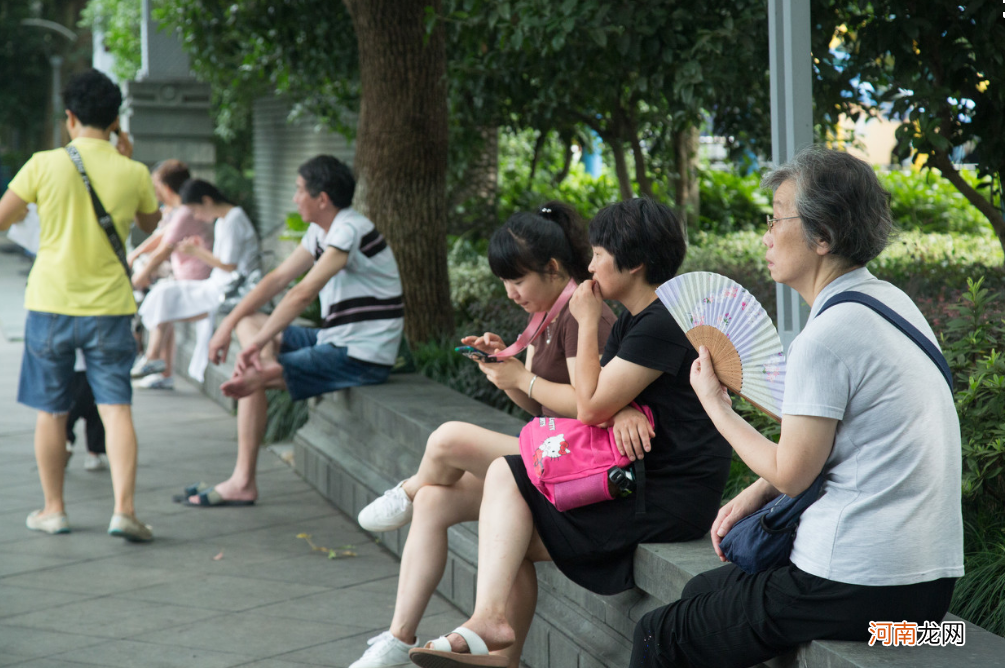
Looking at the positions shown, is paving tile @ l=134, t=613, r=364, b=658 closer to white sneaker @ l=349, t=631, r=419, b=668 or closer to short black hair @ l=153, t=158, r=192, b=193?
white sneaker @ l=349, t=631, r=419, b=668

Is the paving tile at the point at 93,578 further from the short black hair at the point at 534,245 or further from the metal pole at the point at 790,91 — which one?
the metal pole at the point at 790,91

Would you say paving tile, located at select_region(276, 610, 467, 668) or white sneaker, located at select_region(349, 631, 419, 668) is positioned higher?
white sneaker, located at select_region(349, 631, 419, 668)

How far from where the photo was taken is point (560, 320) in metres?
3.60

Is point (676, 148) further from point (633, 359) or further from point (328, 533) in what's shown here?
point (633, 359)

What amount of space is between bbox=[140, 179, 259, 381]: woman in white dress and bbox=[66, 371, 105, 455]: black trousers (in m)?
1.34

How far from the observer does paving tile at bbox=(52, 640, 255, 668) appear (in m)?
3.66

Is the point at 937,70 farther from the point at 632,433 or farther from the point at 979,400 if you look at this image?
the point at 632,433

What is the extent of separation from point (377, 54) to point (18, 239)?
2.75m

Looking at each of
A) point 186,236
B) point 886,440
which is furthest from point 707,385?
point 186,236

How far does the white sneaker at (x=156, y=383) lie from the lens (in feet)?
29.3

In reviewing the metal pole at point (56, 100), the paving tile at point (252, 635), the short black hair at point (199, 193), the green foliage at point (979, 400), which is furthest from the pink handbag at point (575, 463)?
the metal pole at point (56, 100)

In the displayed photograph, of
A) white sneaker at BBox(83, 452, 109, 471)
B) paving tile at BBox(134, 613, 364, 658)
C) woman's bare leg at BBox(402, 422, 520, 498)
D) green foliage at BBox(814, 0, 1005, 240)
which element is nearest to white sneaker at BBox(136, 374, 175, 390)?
white sneaker at BBox(83, 452, 109, 471)

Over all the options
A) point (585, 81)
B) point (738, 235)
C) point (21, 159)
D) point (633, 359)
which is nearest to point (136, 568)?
point (633, 359)

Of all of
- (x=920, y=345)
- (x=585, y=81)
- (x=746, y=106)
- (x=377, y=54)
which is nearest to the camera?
(x=920, y=345)
